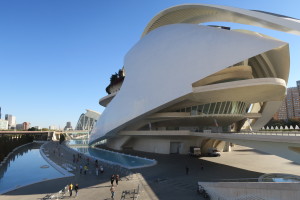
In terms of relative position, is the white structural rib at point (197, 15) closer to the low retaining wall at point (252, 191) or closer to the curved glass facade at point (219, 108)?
the curved glass facade at point (219, 108)

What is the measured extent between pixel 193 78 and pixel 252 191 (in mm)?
12741

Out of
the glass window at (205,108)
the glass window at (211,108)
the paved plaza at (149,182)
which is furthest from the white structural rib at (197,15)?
the paved plaza at (149,182)

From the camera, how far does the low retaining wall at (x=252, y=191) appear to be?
34.6 ft

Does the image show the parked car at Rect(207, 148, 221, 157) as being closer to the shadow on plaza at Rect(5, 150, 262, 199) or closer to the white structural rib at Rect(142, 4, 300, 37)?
the shadow on plaza at Rect(5, 150, 262, 199)

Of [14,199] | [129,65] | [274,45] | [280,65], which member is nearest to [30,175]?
[14,199]

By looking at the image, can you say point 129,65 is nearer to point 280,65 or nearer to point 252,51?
point 252,51

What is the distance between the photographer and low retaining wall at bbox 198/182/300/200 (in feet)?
34.6

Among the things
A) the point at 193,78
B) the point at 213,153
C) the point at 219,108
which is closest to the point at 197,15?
the point at 193,78

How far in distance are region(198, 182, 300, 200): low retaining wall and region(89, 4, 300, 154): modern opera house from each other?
9.74m

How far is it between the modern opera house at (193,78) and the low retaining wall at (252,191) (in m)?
9.74

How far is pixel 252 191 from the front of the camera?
1147 cm

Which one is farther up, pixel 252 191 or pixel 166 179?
pixel 252 191

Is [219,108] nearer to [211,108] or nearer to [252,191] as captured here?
[211,108]

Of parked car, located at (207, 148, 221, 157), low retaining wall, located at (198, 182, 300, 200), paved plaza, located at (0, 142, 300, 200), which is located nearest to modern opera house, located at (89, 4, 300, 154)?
parked car, located at (207, 148, 221, 157)
